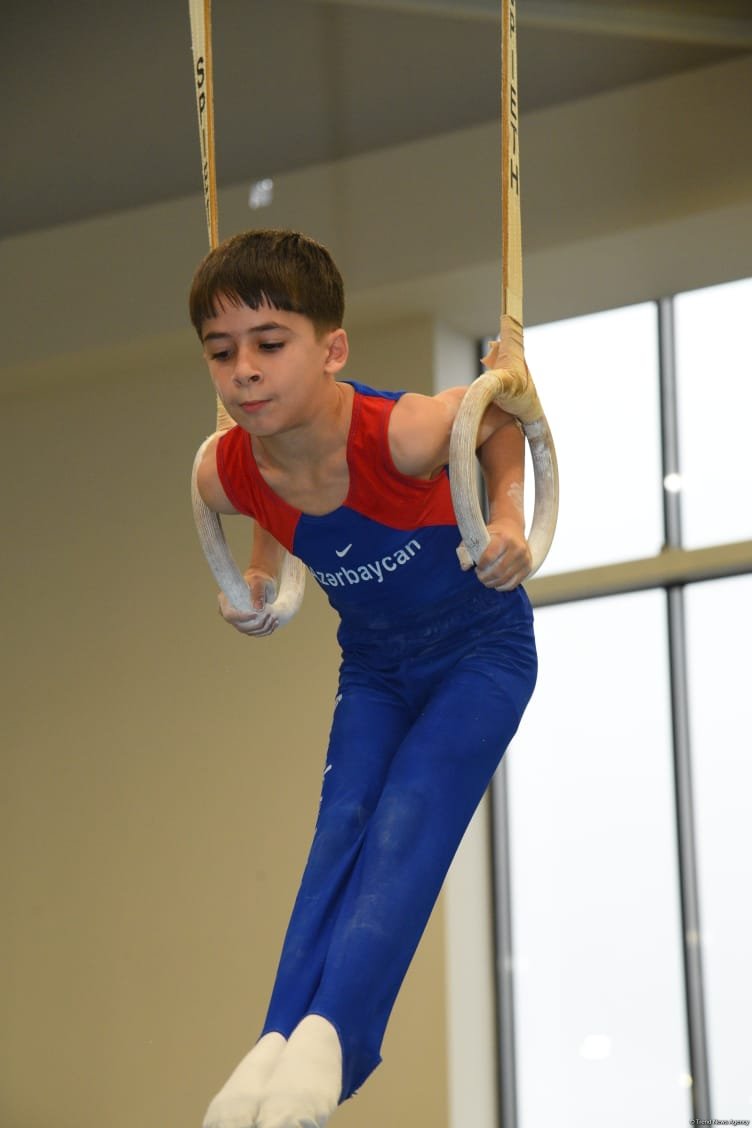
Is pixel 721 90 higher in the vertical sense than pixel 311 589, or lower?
higher

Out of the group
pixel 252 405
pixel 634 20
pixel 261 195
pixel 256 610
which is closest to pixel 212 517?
pixel 256 610

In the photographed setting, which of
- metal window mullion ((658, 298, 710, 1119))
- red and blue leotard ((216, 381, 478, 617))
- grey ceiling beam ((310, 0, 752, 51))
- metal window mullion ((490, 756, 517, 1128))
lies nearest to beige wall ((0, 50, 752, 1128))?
grey ceiling beam ((310, 0, 752, 51))

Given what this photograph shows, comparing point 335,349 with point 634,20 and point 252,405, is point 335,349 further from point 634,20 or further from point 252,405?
point 634,20

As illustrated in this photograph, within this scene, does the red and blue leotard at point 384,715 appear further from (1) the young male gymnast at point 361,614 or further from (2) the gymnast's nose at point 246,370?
(2) the gymnast's nose at point 246,370

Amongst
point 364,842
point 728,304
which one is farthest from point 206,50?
point 728,304

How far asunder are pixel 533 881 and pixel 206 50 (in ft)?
14.1

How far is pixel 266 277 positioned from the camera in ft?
10.2

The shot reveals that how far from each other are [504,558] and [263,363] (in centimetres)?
55

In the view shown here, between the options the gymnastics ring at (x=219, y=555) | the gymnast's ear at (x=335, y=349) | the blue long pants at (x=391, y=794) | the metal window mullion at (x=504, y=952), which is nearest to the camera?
the blue long pants at (x=391, y=794)

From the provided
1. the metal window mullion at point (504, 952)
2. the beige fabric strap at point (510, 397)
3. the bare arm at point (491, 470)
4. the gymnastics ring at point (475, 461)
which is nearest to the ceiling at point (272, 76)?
the metal window mullion at point (504, 952)

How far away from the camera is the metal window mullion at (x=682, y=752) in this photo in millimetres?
6848

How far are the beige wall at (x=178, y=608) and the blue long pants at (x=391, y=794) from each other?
141 inches

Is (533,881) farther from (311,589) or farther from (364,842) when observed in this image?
(364,842)

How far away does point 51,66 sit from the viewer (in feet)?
25.4
